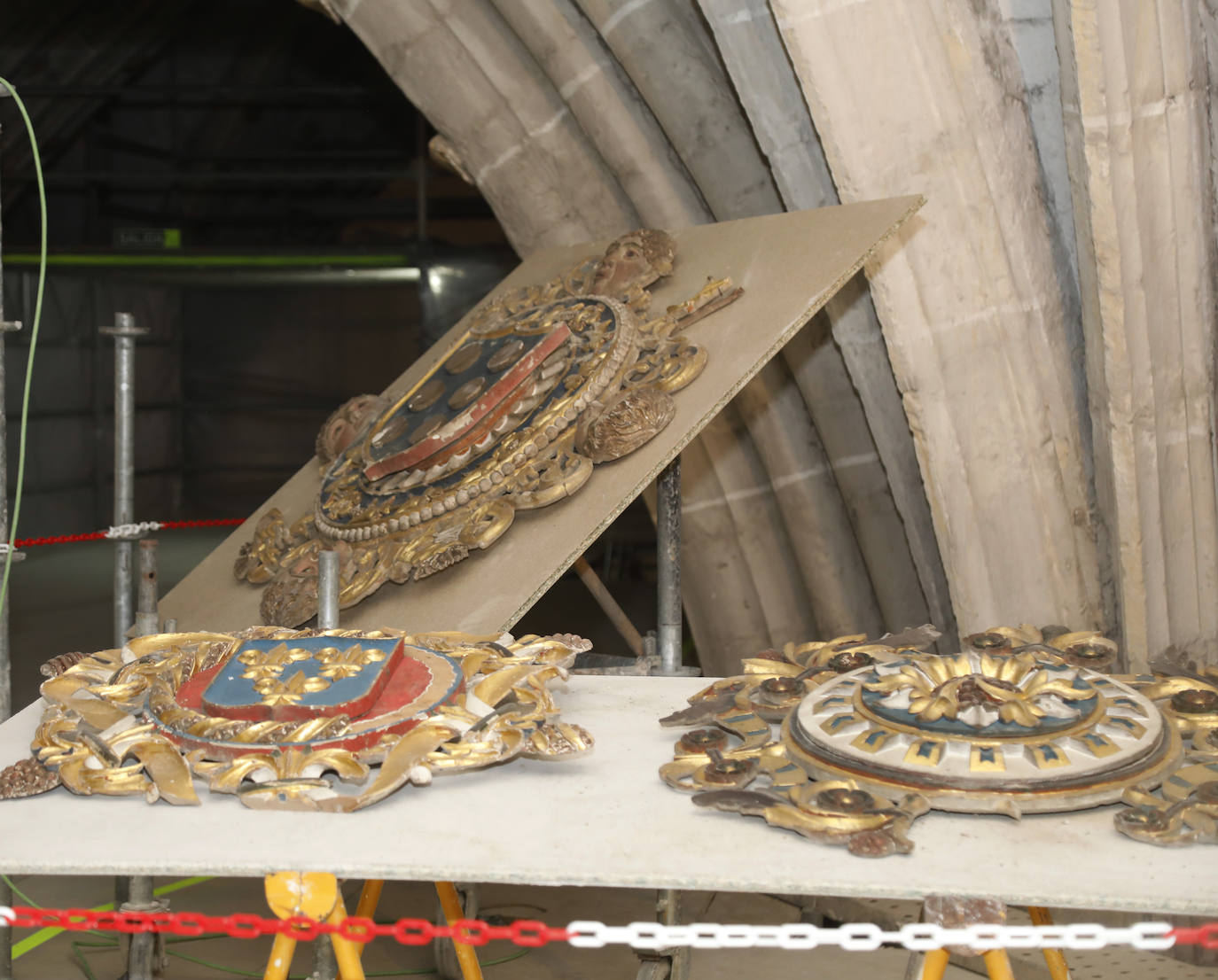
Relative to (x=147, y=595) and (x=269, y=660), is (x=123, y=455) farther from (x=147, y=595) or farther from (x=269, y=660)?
(x=269, y=660)

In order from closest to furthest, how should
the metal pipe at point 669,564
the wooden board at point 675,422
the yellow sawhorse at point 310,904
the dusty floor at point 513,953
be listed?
the yellow sawhorse at point 310,904 < the wooden board at point 675,422 < the metal pipe at point 669,564 < the dusty floor at point 513,953

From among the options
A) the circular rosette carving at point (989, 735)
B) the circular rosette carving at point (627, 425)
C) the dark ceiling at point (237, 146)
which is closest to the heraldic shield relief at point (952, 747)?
the circular rosette carving at point (989, 735)

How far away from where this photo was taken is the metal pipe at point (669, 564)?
3520 millimetres

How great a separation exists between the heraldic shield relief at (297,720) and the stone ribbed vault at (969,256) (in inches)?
79.1

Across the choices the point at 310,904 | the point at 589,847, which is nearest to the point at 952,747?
the point at 589,847

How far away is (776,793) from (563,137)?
3666 millimetres

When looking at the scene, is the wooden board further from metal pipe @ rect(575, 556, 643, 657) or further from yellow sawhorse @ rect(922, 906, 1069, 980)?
yellow sawhorse @ rect(922, 906, 1069, 980)

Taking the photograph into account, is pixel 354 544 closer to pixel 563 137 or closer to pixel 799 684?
pixel 799 684

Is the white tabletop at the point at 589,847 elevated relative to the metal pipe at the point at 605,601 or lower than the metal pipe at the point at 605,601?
lower

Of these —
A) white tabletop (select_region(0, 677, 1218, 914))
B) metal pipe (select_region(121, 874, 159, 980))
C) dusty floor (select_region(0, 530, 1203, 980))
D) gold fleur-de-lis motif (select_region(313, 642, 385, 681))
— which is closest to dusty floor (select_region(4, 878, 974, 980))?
dusty floor (select_region(0, 530, 1203, 980))

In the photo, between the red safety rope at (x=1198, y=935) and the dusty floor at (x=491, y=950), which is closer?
the red safety rope at (x=1198, y=935)

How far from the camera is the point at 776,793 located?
191 cm

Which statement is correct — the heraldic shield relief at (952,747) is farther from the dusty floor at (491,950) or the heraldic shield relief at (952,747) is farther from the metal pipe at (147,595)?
the dusty floor at (491,950)

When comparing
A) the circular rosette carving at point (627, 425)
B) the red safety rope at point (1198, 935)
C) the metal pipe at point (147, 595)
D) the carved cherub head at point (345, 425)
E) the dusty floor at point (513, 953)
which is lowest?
the dusty floor at point (513, 953)
